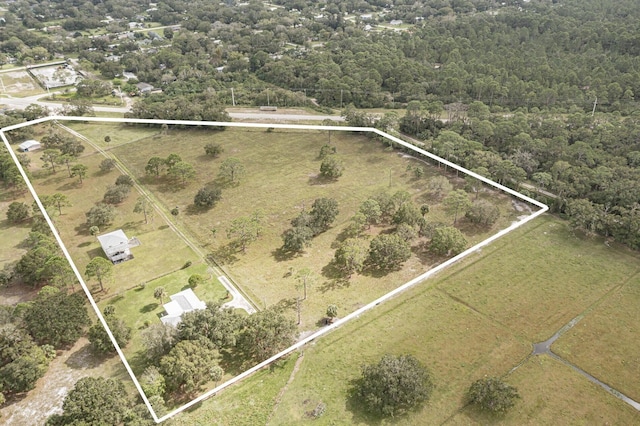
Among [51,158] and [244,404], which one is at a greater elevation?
[51,158]

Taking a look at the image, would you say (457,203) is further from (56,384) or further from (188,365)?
(56,384)

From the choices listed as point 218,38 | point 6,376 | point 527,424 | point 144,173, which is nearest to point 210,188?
point 144,173

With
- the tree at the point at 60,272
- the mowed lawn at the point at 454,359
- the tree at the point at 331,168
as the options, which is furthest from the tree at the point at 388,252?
the tree at the point at 60,272

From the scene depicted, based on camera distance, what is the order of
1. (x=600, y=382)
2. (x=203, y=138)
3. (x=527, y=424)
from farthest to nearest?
(x=203, y=138) → (x=600, y=382) → (x=527, y=424)

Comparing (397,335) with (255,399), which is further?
(397,335)

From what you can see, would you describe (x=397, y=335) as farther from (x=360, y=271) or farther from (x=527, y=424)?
(x=527, y=424)

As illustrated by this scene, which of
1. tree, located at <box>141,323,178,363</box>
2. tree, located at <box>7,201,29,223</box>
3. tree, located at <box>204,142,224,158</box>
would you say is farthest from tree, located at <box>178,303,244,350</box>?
tree, located at <box>204,142,224,158</box>

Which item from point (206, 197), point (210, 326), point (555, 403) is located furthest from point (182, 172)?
point (555, 403)

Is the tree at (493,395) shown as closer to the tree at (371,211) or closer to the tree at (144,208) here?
the tree at (371,211)

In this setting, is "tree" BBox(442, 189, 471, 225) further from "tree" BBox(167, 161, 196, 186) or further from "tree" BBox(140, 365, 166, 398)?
"tree" BBox(140, 365, 166, 398)
